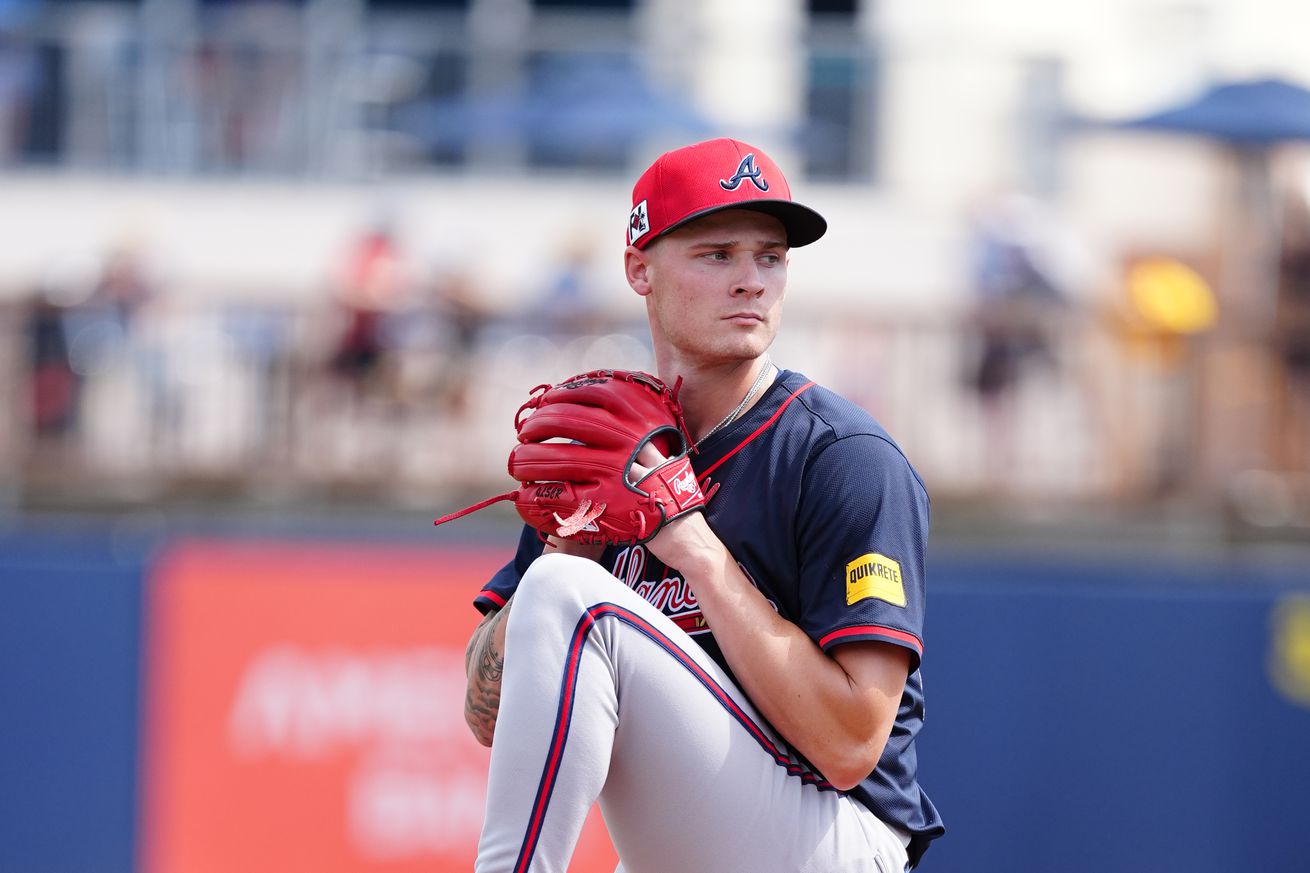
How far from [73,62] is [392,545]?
7020mm

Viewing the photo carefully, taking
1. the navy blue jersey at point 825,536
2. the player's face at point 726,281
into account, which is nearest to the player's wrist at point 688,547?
the navy blue jersey at point 825,536

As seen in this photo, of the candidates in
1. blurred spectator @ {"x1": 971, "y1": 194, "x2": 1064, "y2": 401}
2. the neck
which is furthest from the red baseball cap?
blurred spectator @ {"x1": 971, "y1": 194, "x2": 1064, "y2": 401}

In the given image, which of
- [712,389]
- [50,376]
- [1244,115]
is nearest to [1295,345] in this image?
[1244,115]

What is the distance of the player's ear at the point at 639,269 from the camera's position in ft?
9.33

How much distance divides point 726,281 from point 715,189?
160 millimetres

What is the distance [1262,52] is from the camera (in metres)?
12.9

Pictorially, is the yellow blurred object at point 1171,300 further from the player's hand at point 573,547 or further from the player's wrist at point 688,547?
the player's wrist at point 688,547

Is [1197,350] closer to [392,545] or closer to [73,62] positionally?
[392,545]

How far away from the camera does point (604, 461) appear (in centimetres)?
260

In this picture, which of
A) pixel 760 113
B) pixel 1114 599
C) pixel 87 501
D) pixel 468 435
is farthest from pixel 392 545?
pixel 760 113

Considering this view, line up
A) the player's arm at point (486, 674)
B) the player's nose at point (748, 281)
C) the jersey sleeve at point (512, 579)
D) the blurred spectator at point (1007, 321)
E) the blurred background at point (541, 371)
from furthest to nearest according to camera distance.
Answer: the blurred spectator at point (1007, 321) → the blurred background at point (541, 371) → the jersey sleeve at point (512, 579) → the player's arm at point (486, 674) → the player's nose at point (748, 281)

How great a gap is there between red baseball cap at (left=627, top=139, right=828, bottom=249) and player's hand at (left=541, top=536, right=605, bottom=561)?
1.76ft

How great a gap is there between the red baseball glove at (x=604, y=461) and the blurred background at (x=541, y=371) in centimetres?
389

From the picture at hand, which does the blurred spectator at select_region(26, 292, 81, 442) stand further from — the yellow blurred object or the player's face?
the player's face
